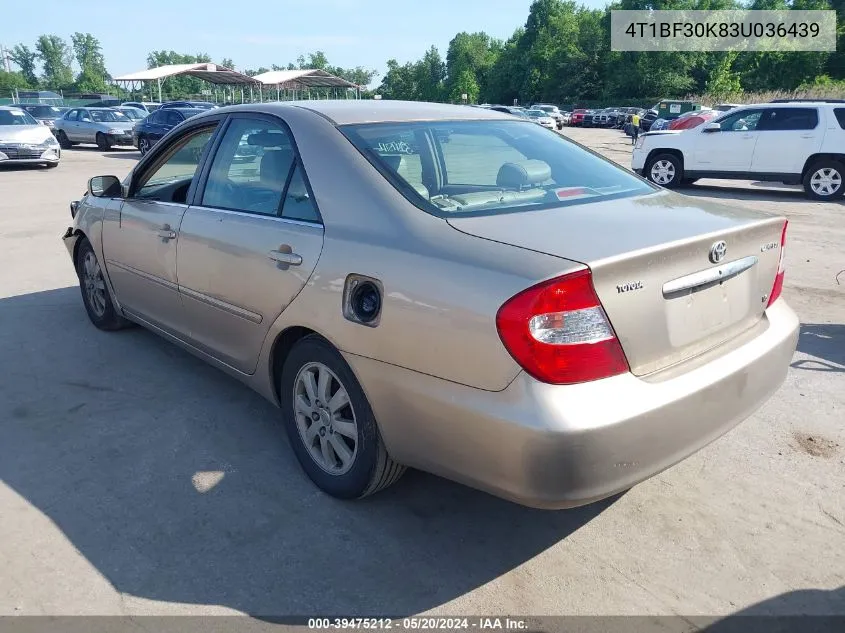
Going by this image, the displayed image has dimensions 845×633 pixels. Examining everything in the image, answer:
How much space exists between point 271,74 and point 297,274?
1854 inches

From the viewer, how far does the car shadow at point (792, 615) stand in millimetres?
2268

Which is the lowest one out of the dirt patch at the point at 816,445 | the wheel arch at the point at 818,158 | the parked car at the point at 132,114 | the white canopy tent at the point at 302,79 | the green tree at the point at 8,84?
the white canopy tent at the point at 302,79

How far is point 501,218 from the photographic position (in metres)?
2.59

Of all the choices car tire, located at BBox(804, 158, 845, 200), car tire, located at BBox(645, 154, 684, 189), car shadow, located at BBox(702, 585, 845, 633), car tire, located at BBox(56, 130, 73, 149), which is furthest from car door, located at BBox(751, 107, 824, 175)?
car tire, located at BBox(56, 130, 73, 149)

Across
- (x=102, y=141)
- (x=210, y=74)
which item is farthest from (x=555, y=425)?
(x=210, y=74)

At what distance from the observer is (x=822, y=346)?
4.87m

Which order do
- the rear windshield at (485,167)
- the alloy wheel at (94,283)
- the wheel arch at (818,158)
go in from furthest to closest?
the wheel arch at (818,158), the alloy wheel at (94,283), the rear windshield at (485,167)

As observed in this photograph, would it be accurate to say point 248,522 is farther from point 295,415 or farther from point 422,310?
point 422,310

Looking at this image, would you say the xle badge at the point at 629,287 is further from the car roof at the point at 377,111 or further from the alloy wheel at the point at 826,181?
the alloy wheel at the point at 826,181

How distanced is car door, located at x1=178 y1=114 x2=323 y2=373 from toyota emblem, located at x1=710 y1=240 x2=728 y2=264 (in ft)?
4.86

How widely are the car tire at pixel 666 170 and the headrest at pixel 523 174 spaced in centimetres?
1187

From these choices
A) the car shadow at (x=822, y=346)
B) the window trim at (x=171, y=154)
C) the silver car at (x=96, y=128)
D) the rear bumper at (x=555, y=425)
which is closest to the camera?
the rear bumper at (x=555, y=425)

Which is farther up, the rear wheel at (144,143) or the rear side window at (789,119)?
the rear wheel at (144,143)

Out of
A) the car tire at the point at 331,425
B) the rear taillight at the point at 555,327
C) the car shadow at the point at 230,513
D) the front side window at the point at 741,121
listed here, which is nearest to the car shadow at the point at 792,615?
the car shadow at the point at 230,513
